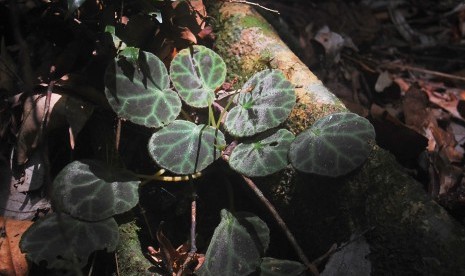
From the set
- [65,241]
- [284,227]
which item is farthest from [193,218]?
[65,241]

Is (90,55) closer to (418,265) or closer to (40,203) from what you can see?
(40,203)

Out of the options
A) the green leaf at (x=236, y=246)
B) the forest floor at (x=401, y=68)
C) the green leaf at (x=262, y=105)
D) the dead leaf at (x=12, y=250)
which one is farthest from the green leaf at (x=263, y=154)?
the dead leaf at (x=12, y=250)

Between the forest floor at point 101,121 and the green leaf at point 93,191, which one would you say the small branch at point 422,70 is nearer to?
the forest floor at point 101,121

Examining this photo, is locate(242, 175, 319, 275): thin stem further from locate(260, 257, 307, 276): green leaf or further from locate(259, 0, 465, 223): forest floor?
locate(259, 0, 465, 223): forest floor

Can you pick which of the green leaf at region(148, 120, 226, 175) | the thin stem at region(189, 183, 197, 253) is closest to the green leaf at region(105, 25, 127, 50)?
the green leaf at region(148, 120, 226, 175)

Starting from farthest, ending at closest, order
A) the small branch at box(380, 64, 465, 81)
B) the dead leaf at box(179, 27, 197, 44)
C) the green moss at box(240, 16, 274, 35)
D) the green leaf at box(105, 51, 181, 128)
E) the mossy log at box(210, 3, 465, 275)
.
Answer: the small branch at box(380, 64, 465, 81) < the green moss at box(240, 16, 274, 35) < the dead leaf at box(179, 27, 197, 44) < the green leaf at box(105, 51, 181, 128) < the mossy log at box(210, 3, 465, 275)

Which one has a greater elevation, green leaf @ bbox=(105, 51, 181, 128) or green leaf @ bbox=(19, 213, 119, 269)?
green leaf @ bbox=(105, 51, 181, 128)

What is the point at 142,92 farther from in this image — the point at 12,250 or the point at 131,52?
the point at 12,250

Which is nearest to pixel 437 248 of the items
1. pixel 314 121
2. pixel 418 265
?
pixel 418 265
